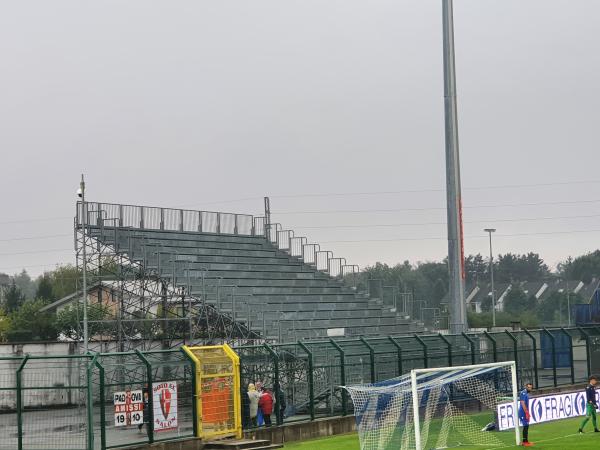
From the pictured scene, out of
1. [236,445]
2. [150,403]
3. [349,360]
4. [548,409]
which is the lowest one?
[236,445]

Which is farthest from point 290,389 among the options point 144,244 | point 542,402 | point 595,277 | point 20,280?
point 20,280

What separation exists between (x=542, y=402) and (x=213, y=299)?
1603 centimetres

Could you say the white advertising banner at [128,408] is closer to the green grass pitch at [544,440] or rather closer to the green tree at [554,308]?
the green grass pitch at [544,440]

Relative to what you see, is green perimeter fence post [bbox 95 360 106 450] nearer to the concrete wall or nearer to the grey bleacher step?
the grey bleacher step

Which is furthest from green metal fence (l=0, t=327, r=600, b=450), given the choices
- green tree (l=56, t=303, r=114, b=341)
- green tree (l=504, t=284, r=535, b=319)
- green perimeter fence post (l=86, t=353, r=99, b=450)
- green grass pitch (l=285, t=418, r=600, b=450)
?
green tree (l=504, t=284, r=535, b=319)

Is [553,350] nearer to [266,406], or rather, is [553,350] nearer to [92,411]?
[266,406]

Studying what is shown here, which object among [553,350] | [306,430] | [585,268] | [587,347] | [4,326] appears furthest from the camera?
[585,268]

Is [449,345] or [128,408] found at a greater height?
[449,345]

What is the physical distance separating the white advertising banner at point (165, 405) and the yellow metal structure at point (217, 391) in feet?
2.11

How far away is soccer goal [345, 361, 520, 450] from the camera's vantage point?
2372 cm

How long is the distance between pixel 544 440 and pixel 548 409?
161 inches

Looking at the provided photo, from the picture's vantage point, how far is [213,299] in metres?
40.5

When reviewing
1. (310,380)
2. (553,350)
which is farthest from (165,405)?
(553,350)

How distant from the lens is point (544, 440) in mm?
24672
